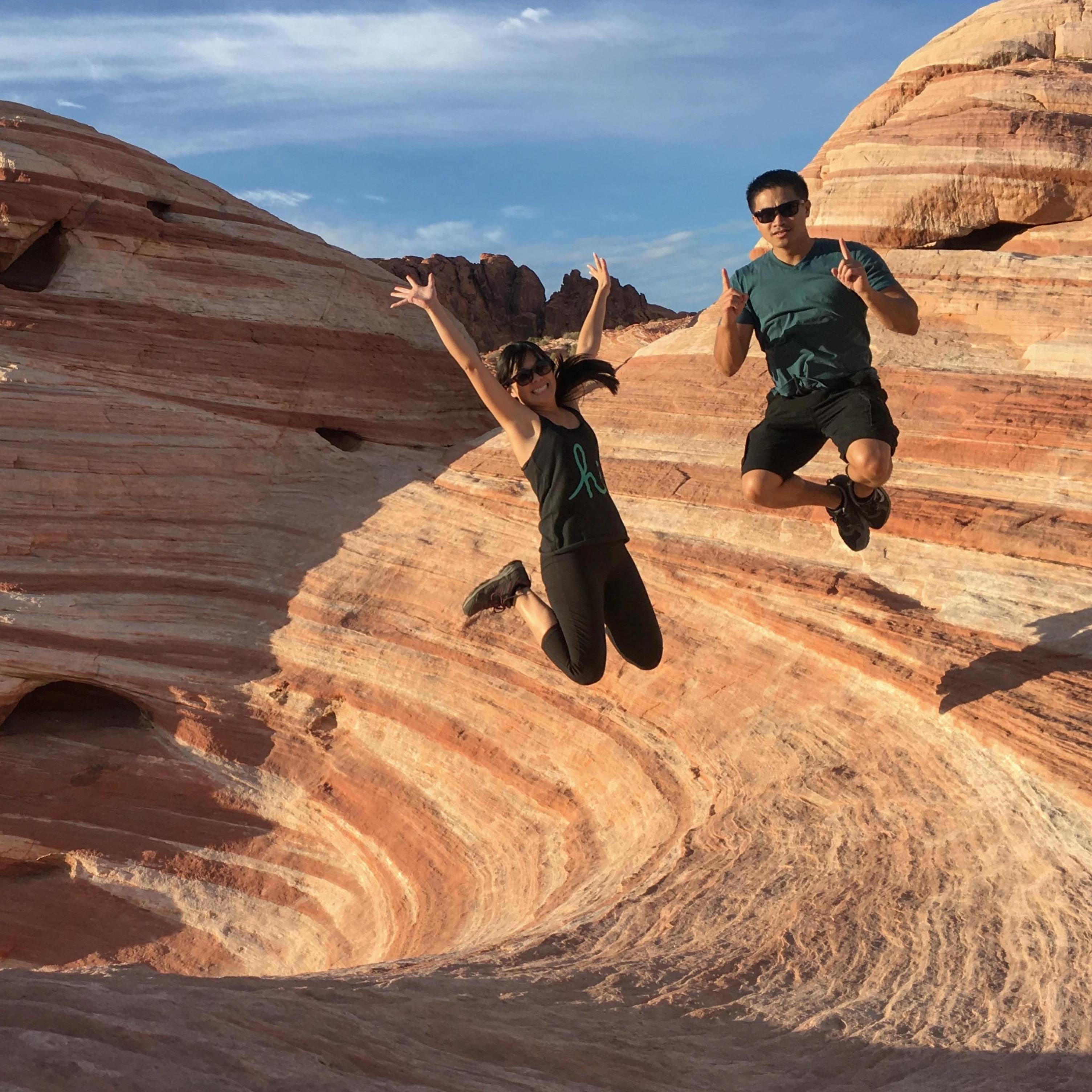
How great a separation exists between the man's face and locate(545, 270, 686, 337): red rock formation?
3529 centimetres

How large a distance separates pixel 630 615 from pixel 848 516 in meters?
1.63

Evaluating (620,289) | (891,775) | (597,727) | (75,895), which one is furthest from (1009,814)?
(620,289)

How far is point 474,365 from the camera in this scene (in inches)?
207

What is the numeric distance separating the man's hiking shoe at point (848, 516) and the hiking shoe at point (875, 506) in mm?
17

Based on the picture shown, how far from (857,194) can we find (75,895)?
12151 millimetres

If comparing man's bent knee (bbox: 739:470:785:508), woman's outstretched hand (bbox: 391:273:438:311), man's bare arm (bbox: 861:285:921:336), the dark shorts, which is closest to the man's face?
man's bare arm (bbox: 861:285:921:336)

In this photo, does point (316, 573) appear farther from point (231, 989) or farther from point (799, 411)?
point (231, 989)

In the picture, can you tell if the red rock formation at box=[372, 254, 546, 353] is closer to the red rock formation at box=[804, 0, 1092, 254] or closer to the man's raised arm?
the red rock formation at box=[804, 0, 1092, 254]

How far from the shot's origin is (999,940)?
5039mm

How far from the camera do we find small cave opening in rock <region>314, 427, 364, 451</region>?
14.9 m

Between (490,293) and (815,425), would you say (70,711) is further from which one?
(490,293)

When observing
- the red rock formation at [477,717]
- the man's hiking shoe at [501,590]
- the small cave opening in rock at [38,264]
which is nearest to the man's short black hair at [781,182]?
the man's hiking shoe at [501,590]

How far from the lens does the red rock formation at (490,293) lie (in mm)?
41938

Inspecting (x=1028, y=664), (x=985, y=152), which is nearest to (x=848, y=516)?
(x=1028, y=664)
